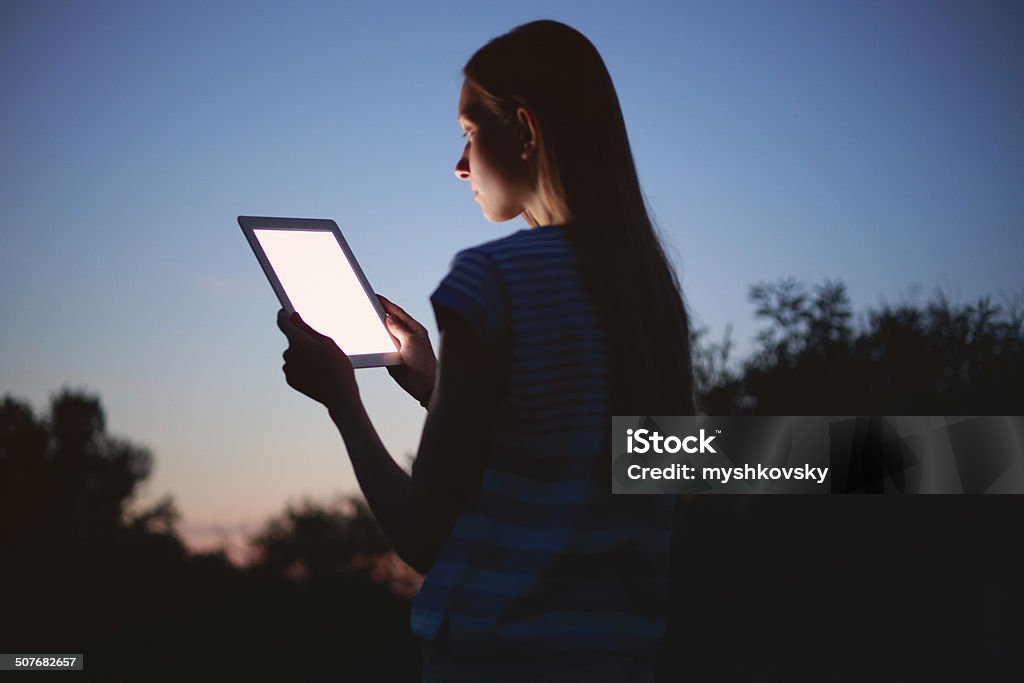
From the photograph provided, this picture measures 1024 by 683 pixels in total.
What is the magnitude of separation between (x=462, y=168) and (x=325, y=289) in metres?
0.51

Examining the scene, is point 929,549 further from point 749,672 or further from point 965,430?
point 965,430

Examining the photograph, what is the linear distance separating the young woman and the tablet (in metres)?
0.47

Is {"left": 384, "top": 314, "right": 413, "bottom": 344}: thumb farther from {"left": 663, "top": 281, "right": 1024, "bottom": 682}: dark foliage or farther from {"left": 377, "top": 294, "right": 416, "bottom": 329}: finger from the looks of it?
{"left": 663, "top": 281, "right": 1024, "bottom": 682}: dark foliage

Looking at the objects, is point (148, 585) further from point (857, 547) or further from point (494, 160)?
point (494, 160)

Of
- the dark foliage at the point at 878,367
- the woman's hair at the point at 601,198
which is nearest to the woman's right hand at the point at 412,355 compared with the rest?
the woman's hair at the point at 601,198

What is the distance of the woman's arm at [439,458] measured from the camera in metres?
1.34

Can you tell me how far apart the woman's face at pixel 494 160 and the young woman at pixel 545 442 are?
0.03 metres

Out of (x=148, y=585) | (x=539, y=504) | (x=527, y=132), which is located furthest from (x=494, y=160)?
(x=148, y=585)

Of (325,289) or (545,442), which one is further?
(325,289)

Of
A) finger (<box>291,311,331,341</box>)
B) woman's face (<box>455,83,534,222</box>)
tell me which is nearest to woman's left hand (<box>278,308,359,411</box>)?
finger (<box>291,311,331,341</box>)

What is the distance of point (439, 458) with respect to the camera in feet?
4.44

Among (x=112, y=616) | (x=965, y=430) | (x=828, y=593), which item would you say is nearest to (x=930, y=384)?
(x=828, y=593)

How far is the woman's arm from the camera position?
1.34 meters

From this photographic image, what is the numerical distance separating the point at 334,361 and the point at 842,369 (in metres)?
13.1
